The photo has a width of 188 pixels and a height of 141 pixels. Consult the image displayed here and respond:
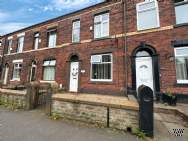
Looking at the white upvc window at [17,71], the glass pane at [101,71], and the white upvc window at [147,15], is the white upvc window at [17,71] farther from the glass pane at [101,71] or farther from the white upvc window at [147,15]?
→ the white upvc window at [147,15]

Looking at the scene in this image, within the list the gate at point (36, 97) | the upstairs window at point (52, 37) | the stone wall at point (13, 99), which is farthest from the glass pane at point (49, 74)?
the gate at point (36, 97)

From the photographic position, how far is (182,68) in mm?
8258

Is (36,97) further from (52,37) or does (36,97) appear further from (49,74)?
(52,37)

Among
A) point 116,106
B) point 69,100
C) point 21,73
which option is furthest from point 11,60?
point 116,106

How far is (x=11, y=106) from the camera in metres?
8.33

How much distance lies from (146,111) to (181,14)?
742cm

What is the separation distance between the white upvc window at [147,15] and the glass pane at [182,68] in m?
2.63

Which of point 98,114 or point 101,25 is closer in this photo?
point 98,114

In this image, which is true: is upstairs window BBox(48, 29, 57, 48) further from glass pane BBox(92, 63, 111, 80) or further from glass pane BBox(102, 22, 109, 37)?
glass pane BBox(92, 63, 111, 80)

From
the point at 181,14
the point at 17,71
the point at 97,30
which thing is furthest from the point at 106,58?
the point at 17,71

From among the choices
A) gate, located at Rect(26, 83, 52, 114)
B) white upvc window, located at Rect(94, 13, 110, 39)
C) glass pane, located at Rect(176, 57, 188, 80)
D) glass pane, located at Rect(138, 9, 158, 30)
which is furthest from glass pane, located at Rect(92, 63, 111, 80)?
glass pane, located at Rect(176, 57, 188, 80)

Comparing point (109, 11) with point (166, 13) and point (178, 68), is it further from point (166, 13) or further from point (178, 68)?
point (178, 68)

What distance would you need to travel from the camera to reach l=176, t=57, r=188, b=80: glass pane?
8.16m

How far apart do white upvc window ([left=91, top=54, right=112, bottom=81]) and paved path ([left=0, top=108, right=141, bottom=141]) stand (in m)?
5.70
